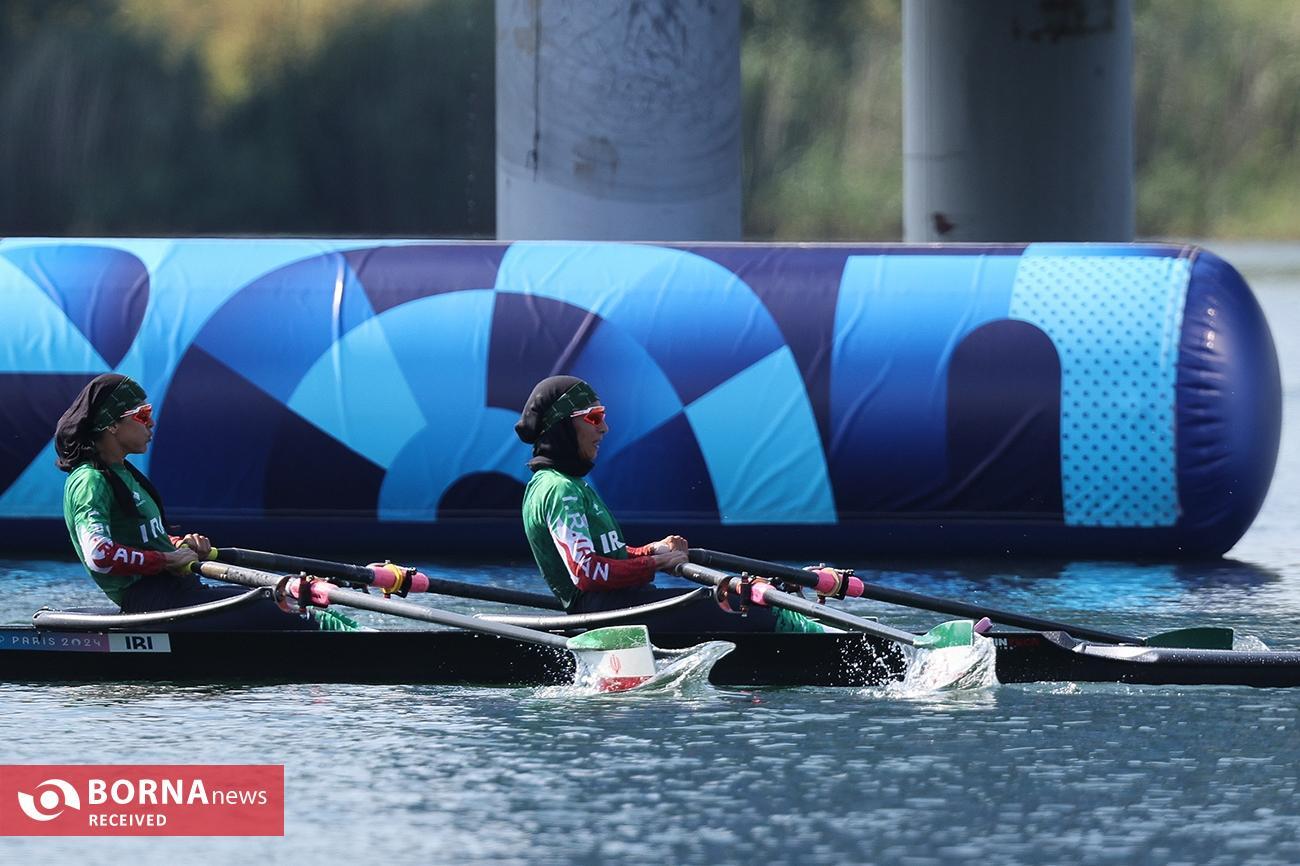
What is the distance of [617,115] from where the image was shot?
573 inches

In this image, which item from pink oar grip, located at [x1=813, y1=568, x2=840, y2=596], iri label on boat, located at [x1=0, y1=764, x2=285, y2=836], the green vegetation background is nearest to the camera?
iri label on boat, located at [x1=0, y1=764, x2=285, y2=836]

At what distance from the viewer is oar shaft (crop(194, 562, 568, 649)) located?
8.49 m

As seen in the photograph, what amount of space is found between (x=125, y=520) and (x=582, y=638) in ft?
6.71

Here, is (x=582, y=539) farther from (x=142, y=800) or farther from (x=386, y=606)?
(x=142, y=800)

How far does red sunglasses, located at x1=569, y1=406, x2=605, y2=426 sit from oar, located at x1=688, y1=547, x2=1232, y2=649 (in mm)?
682

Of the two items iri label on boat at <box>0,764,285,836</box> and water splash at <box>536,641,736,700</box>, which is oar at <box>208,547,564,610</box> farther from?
iri label on boat at <box>0,764,285,836</box>

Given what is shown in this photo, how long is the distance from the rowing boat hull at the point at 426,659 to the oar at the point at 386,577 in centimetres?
27

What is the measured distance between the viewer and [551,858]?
6395 mm

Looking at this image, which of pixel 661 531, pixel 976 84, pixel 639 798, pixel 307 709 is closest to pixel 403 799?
pixel 639 798

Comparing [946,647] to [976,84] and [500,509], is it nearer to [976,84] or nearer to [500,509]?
[500,509]

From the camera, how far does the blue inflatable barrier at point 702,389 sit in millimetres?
11719

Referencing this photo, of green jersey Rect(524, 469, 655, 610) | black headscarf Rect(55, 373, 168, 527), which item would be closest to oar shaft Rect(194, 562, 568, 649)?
green jersey Rect(524, 469, 655, 610)

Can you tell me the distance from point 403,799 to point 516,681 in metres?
1.75

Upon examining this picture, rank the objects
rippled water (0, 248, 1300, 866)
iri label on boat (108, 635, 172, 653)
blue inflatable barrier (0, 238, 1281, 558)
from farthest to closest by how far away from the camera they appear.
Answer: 1. blue inflatable barrier (0, 238, 1281, 558)
2. iri label on boat (108, 635, 172, 653)
3. rippled water (0, 248, 1300, 866)
